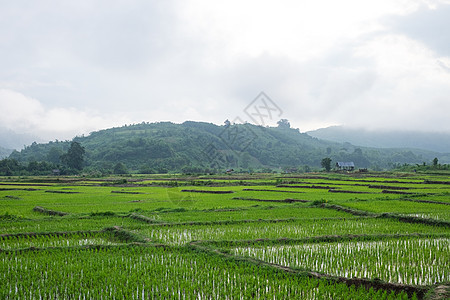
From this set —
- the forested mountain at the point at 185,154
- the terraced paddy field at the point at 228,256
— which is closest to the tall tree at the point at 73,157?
the forested mountain at the point at 185,154

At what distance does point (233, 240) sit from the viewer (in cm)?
946

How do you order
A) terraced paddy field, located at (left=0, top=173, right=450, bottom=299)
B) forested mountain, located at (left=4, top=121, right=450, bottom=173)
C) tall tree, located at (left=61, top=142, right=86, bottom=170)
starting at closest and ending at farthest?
terraced paddy field, located at (left=0, top=173, right=450, bottom=299) < tall tree, located at (left=61, top=142, right=86, bottom=170) < forested mountain, located at (left=4, top=121, right=450, bottom=173)

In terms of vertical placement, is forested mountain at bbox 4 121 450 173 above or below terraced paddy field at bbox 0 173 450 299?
above

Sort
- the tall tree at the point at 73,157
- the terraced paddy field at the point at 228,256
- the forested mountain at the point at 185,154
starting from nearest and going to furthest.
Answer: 1. the terraced paddy field at the point at 228,256
2. the tall tree at the point at 73,157
3. the forested mountain at the point at 185,154

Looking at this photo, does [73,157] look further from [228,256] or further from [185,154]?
[228,256]

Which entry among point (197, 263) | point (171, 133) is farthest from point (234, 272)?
point (171, 133)

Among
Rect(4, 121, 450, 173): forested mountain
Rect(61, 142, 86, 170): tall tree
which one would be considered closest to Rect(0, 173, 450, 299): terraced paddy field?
Rect(4, 121, 450, 173): forested mountain

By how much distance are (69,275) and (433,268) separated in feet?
24.2

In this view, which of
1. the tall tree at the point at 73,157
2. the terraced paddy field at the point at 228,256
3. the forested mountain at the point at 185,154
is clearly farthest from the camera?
the forested mountain at the point at 185,154

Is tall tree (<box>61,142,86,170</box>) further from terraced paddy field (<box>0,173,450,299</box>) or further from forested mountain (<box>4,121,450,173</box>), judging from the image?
terraced paddy field (<box>0,173,450,299</box>)

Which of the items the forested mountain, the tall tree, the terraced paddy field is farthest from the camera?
the forested mountain

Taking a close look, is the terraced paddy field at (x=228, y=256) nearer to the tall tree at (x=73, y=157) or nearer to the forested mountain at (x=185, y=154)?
the forested mountain at (x=185, y=154)

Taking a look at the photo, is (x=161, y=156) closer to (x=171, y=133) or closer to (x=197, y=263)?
(x=171, y=133)

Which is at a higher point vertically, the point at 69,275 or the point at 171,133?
the point at 171,133
